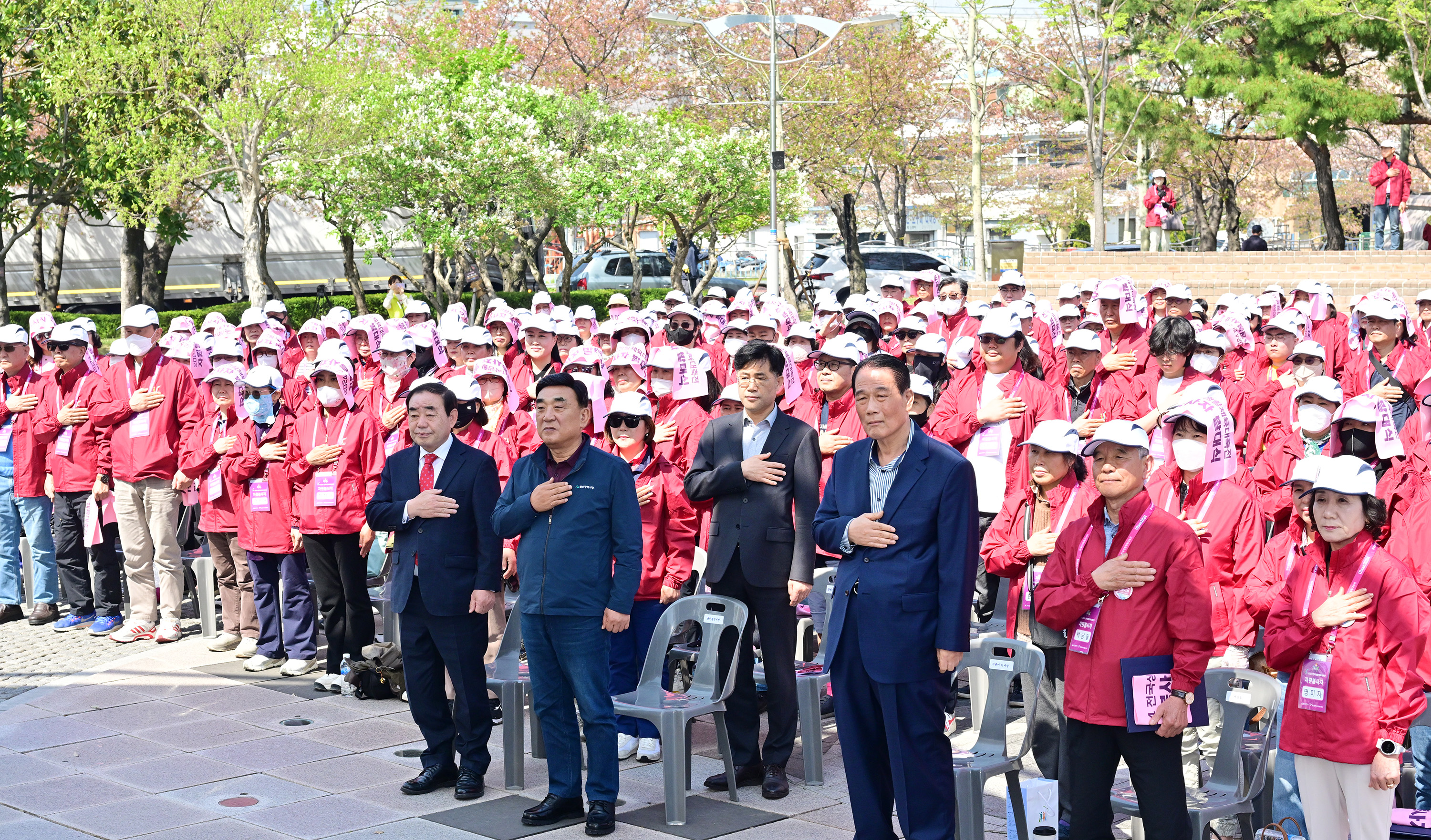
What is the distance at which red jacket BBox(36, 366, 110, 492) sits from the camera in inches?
434

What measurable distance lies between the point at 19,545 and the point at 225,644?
8.07 ft

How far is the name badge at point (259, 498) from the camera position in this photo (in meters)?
9.50

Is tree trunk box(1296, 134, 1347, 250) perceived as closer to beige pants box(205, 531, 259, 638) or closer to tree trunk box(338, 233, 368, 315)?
tree trunk box(338, 233, 368, 315)

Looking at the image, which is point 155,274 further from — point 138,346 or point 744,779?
point 744,779

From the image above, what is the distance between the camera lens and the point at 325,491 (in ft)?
29.6

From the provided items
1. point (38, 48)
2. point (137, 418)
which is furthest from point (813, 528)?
point (38, 48)

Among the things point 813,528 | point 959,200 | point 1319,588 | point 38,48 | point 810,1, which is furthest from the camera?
point 959,200

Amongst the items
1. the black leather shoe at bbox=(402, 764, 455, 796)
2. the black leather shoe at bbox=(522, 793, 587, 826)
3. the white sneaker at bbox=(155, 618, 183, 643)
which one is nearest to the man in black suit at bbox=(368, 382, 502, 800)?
the black leather shoe at bbox=(402, 764, 455, 796)

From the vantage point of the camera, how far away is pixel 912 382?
8531mm

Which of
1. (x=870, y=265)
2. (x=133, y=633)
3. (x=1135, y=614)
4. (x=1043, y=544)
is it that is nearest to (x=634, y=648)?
(x=1043, y=544)

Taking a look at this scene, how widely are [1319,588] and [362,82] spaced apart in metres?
22.2

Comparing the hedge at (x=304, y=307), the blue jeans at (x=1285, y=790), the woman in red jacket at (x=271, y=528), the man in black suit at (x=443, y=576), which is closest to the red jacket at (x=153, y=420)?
the woman in red jacket at (x=271, y=528)

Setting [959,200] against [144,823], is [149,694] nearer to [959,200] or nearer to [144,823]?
[144,823]

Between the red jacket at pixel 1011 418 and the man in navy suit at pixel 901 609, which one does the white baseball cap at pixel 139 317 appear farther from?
the man in navy suit at pixel 901 609
